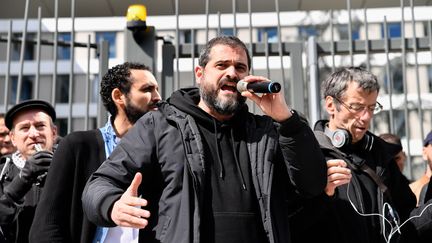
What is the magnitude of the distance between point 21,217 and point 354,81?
83.5 inches

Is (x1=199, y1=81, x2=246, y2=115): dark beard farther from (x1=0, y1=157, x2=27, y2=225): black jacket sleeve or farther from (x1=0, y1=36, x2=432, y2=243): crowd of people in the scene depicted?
(x1=0, y1=157, x2=27, y2=225): black jacket sleeve

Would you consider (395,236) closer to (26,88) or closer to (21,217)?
(21,217)

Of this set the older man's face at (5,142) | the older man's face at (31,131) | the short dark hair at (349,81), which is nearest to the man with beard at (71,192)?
the older man's face at (31,131)

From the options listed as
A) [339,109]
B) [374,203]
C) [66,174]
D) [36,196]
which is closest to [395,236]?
[374,203]

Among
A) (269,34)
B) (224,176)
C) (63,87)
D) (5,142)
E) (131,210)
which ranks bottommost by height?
(131,210)

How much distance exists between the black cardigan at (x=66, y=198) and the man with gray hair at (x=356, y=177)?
1.14 m

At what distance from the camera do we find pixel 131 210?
2.14 m

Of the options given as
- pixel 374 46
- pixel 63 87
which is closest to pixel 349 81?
pixel 374 46

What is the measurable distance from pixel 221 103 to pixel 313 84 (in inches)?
99.6

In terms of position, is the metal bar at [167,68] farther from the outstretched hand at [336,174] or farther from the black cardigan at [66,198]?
the outstretched hand at [336,174]

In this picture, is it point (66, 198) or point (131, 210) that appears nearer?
point (131, 210)

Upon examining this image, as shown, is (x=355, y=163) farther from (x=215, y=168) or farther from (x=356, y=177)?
(x=215, y=168)

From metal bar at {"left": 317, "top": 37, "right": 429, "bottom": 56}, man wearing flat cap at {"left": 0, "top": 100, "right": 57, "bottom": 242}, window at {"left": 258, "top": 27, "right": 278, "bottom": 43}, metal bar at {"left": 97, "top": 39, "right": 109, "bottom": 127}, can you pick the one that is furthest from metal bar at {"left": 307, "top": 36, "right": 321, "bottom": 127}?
man wearing flat cap at {"left": 0, "top": 100, "right": 57, "bottom": 242}

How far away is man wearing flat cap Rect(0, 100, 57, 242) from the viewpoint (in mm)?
3404
